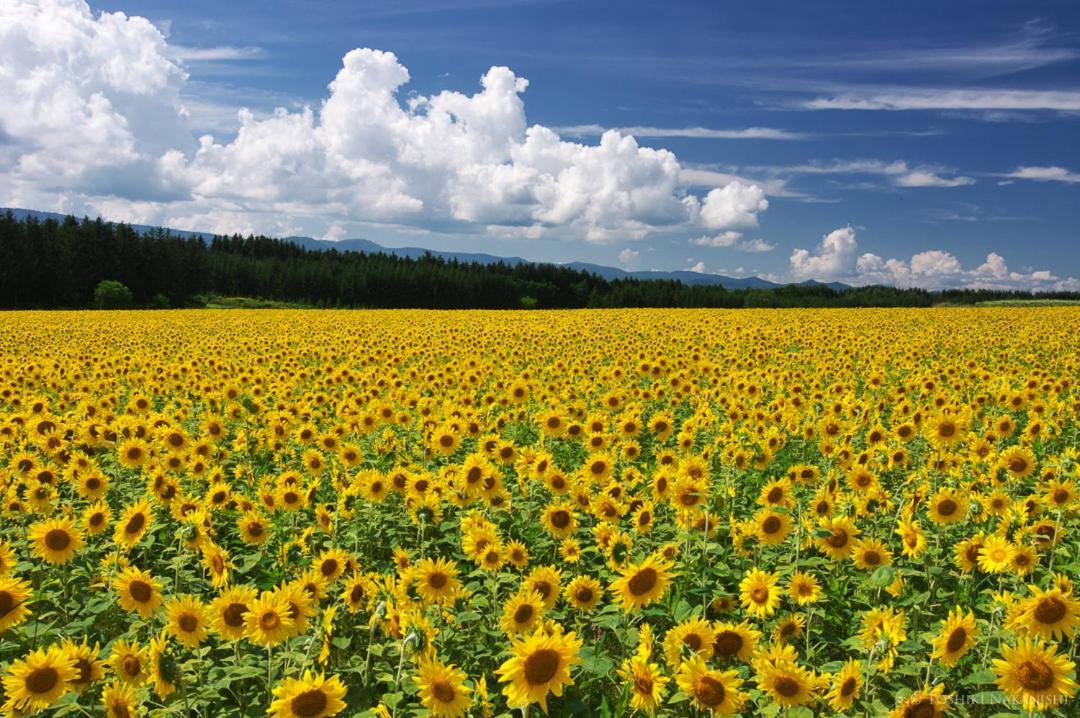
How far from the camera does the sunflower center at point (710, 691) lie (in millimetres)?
3049

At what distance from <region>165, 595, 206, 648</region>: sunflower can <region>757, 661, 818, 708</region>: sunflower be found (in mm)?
2941

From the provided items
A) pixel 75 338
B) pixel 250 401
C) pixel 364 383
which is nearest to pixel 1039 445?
pixel 364 383

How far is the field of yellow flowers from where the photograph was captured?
3348mm

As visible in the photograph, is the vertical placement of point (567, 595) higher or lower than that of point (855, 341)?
lower

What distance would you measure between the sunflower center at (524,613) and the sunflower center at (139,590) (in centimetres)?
215

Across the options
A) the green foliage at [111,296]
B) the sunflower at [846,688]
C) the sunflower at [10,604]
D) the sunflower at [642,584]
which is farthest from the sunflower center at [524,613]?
the green foliage at [111,296]

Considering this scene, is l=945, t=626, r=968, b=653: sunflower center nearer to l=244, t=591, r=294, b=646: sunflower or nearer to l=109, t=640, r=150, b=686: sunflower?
l=244, t=591, r=294, b=646: sunflower

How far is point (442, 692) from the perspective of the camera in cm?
307

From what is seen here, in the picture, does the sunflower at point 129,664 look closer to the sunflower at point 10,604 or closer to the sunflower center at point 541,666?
the sunflower at point 10,604

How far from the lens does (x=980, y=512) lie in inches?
200

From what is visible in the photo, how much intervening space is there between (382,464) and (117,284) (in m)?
82.5

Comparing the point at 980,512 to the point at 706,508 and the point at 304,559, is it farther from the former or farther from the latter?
the point at 304,559

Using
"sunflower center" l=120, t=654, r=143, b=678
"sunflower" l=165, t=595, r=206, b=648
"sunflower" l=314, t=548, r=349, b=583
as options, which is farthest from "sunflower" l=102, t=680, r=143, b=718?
"sunflower" l=314, t=548, r=349, b=583

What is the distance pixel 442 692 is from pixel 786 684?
1626mm
